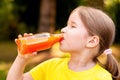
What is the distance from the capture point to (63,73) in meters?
2.88

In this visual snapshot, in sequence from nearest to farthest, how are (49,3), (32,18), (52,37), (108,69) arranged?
(52,37)
(108,69)
(49,3)
(32,18)

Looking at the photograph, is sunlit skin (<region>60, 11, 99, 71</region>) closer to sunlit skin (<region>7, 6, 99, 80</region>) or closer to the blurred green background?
sunlit skin (<region>7, 6, 99, 80</region>)

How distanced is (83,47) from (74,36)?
10cm

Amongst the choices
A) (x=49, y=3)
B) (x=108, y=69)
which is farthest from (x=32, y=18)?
(x=108, y=69)

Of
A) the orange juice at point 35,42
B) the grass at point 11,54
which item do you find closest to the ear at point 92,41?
the orange juice at point 35,42

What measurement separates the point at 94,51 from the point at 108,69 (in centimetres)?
18

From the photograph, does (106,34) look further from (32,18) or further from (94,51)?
(32,18)

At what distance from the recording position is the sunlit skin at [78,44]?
9.23 feet

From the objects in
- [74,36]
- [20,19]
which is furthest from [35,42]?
[20,19]

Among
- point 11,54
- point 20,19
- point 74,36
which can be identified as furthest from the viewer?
point 20,19

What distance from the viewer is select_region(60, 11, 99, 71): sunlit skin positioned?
2812mm

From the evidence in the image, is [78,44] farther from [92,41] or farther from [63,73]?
[63,73]

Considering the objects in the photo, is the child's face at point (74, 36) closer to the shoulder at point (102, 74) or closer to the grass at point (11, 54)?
the shoulder at point (102, 74)

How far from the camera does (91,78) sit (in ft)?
9.15
